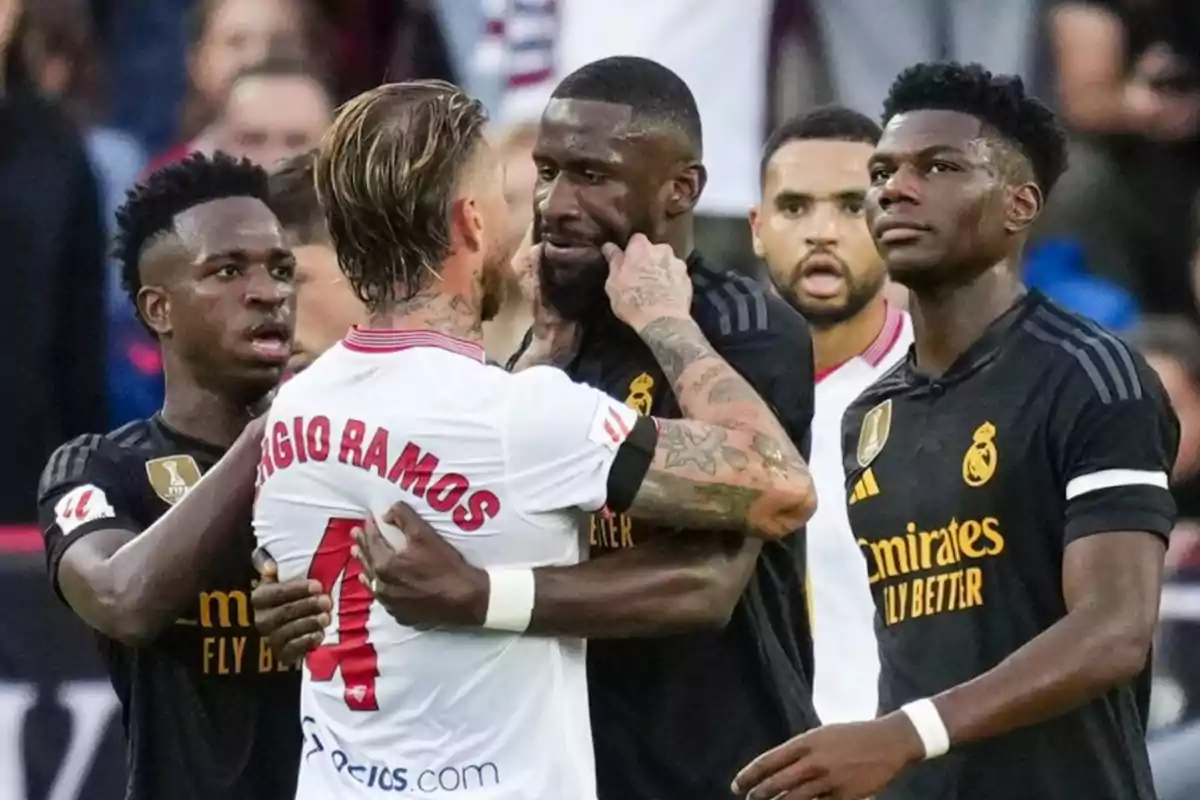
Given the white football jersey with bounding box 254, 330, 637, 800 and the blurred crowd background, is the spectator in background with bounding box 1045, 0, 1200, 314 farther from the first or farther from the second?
the white football jersey with bounding box 254, 330, 637, 800

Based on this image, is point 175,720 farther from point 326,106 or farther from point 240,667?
point 326,106

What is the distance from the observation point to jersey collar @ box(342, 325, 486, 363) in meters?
3.83

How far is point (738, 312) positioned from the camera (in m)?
4.34

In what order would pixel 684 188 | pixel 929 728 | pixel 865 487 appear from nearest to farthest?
pixel 929 728
pixel 684 188
pixel 865 487

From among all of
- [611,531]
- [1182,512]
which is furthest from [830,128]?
[611,531]

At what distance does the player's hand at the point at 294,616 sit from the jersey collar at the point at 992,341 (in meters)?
1.40

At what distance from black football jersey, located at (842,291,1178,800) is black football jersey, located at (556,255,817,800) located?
0.34 meters

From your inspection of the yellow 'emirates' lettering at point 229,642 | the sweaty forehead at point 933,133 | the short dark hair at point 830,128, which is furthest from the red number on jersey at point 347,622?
the short dark hair at point 830,128

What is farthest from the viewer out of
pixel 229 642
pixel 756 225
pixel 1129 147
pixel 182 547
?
pixel 1129 147

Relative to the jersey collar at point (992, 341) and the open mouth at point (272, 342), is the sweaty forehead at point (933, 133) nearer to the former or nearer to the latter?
the jersey collar at point (992, 341)

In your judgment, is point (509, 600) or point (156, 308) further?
point (156, 308)

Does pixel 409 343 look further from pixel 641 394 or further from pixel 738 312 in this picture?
pixel 738 312

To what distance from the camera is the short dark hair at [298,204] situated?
5.89m

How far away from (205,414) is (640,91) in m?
1.09
